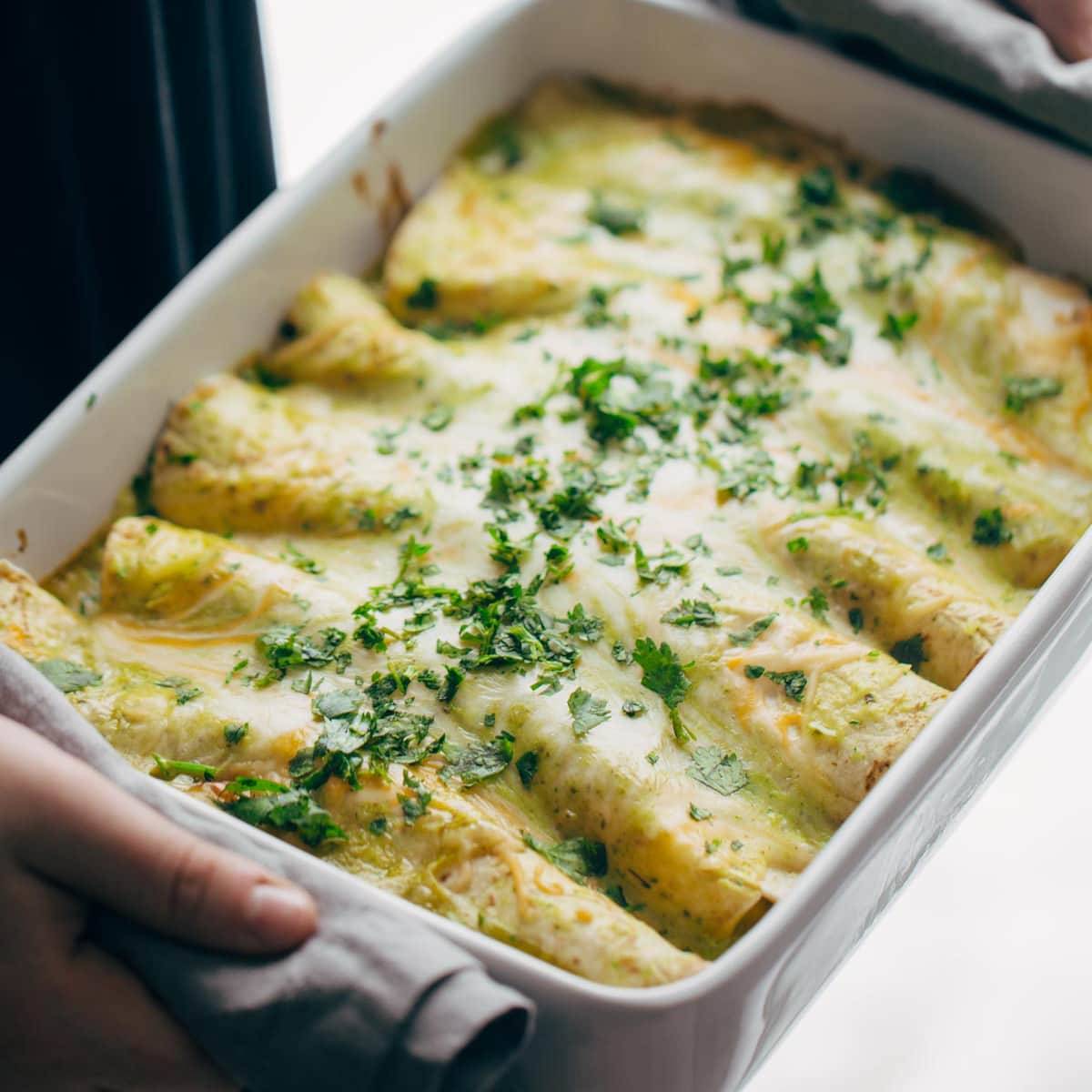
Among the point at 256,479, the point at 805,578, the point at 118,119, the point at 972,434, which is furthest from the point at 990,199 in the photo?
the point at 118,119

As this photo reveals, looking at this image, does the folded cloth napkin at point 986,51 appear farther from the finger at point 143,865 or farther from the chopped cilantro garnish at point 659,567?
the finger at point 143,865

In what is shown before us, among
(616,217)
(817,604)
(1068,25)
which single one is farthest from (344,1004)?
(1068,25)

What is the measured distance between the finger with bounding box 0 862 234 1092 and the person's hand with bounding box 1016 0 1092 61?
1.81 m

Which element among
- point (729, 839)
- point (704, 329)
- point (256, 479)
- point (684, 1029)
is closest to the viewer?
point (684, 1029)

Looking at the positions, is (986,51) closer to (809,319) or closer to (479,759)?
(809,319)

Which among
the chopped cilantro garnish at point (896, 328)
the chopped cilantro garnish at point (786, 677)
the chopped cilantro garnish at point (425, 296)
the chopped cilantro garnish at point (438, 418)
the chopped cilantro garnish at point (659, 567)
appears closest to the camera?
the chopped cilantro garnish at point (786, 677)

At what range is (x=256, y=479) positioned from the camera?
1.80 metres

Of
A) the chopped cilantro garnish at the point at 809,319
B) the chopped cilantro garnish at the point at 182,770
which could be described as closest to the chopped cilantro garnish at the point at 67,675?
the chopped cilantro garnish at the point at 182,770

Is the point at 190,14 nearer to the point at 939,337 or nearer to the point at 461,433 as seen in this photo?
the point at 461,433

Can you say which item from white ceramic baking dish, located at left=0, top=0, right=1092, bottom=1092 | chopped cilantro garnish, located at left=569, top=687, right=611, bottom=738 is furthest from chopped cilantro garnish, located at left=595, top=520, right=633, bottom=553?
white ceramic baking dish, located at left=0, top=0, right=1092, bottom=1092

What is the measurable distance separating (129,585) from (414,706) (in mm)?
410

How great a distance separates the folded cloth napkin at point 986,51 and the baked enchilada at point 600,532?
0.61 ft

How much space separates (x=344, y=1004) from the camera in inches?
Result: 43.5

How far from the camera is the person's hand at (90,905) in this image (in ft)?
3.75
